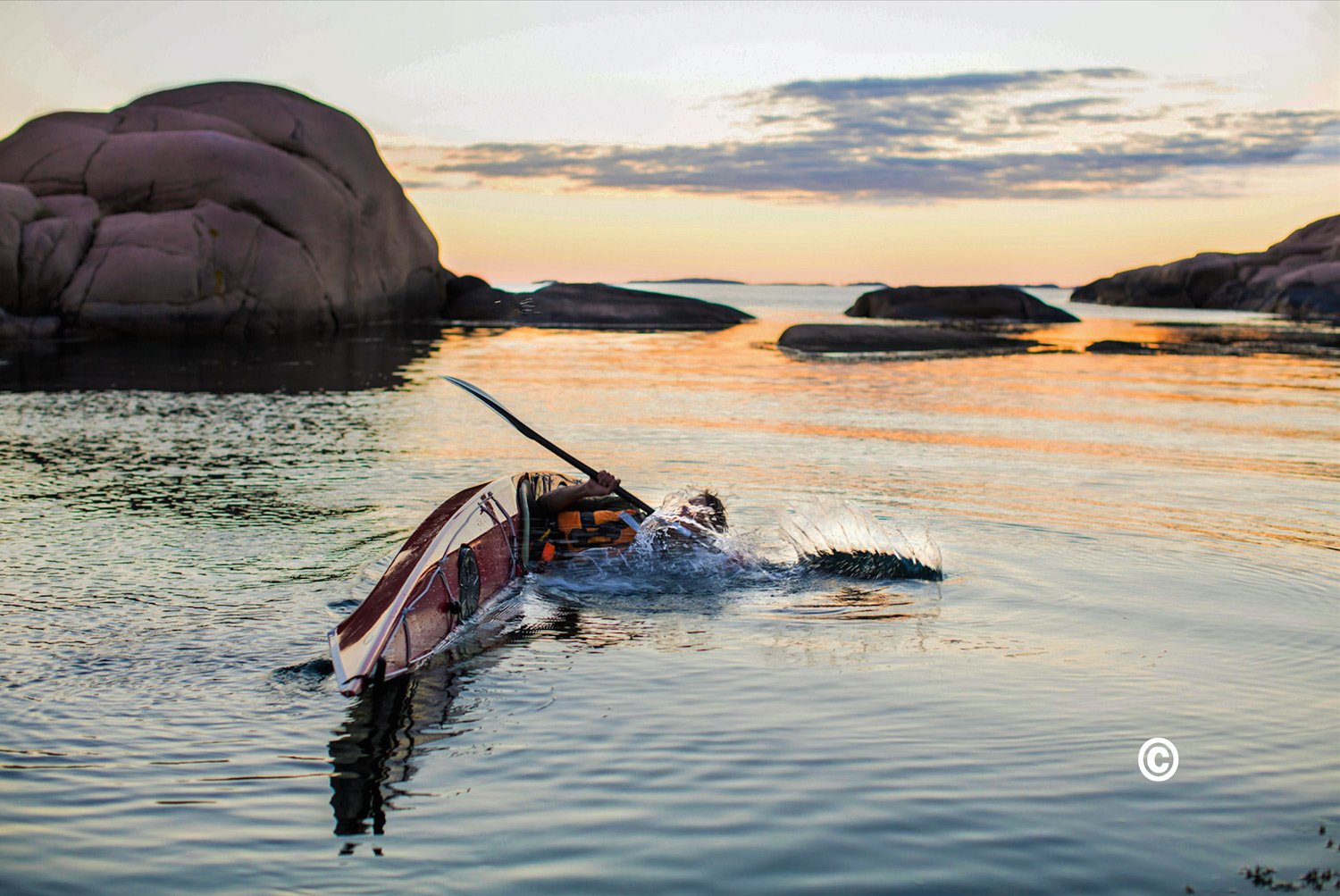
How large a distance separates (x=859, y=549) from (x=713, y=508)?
1.16 metres

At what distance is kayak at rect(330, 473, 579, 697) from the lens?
530 cm

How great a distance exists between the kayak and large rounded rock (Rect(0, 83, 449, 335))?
1041 inches

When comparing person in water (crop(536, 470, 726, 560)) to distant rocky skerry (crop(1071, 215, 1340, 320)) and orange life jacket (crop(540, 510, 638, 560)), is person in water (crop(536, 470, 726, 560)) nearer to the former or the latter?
orange life jacket (crop(540, 510, 638, 560))

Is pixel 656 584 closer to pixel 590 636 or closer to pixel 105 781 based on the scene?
pixel 590 636

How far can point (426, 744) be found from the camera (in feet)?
15.6

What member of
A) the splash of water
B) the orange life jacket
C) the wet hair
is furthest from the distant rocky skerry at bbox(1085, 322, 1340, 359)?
the orange life jacket

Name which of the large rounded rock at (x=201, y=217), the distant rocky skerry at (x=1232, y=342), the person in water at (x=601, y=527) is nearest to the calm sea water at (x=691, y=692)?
the person in water at (x=601, y=527)

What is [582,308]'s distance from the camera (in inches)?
1868

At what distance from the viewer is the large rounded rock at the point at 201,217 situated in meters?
29.9

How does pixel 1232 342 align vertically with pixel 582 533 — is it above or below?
above

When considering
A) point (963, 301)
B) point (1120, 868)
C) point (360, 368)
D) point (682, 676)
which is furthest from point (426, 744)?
point (963, 301)

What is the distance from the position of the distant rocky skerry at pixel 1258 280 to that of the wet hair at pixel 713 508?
68.3m

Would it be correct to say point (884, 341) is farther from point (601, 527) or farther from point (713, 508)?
point (601, 527)

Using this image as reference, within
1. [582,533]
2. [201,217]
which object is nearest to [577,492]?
[582,533]
